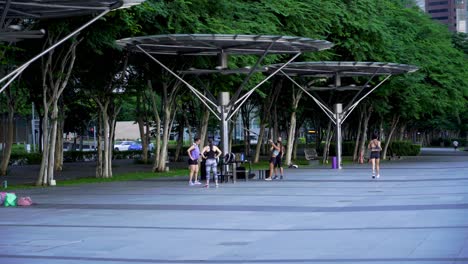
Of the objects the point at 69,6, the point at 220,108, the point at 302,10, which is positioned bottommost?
the point at 220,108

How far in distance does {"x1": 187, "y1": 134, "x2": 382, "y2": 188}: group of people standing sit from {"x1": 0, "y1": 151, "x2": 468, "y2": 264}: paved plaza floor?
196 cm

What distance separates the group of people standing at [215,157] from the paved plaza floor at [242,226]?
1.96 metres

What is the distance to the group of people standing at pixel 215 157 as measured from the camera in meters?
31.5

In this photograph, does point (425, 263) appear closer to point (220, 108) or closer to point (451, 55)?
point (220, 108)

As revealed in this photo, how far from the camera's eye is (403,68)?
1852 inches

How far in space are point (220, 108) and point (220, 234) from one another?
22.1m

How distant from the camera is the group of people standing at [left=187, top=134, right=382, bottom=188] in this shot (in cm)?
3148

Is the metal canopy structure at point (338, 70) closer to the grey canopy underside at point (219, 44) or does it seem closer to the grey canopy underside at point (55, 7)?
→ the grey canopy underside at point (219, 44)

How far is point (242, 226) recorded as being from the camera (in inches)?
696

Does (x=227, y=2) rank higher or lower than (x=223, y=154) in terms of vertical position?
higher

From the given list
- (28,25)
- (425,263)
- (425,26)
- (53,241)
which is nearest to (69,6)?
(28,25)

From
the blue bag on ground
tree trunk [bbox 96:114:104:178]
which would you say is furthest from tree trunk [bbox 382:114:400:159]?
the blue bag on ground

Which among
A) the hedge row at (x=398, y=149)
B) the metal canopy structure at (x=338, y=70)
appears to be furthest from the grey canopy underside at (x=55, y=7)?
the hedge row at (x=398, y=149)

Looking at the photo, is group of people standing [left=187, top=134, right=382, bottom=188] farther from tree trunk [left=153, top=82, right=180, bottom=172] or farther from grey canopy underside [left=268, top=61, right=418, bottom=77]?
tree trunk [left=153, top=82, right=180, bottom=172]
